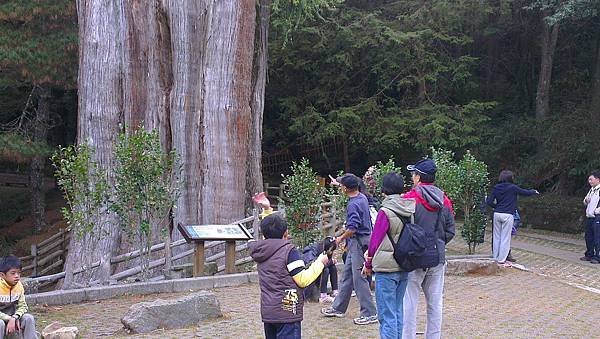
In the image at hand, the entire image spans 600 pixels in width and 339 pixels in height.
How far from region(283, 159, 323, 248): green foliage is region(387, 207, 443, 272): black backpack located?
537 cm

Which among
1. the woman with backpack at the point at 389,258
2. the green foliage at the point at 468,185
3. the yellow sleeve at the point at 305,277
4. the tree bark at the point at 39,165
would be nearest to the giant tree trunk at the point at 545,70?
the green foliage at the point at 468,185

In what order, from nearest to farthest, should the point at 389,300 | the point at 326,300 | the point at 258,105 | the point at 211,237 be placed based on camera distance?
the point at 389,300 → the point at 326,300 → the point at 211,237 → the point at 258,105

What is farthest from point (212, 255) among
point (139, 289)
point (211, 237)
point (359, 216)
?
point (359, 216)

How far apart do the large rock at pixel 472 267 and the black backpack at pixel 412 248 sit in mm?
Answer: 6494

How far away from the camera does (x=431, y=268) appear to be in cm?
634

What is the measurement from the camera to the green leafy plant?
33.2ft

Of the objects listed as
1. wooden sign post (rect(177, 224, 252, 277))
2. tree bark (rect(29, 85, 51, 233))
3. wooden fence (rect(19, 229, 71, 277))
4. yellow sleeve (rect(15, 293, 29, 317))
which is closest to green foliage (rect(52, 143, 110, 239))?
wooden sign post (rect(177, 224, 252, 277))

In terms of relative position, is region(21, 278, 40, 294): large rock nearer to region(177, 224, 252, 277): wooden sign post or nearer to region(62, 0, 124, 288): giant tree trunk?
region(177, 224, 252, 277): wooden sign post

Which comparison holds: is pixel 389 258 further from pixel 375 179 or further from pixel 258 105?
pixel 258 105

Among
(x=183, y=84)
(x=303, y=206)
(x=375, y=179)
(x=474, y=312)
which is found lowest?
(x=474, y=312)

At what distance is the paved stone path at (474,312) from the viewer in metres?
7.71

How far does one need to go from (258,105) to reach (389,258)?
423 inches

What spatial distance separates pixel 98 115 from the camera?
43.1 feet

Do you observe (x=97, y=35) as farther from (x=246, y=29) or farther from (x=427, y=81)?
(x=427, y=81)
